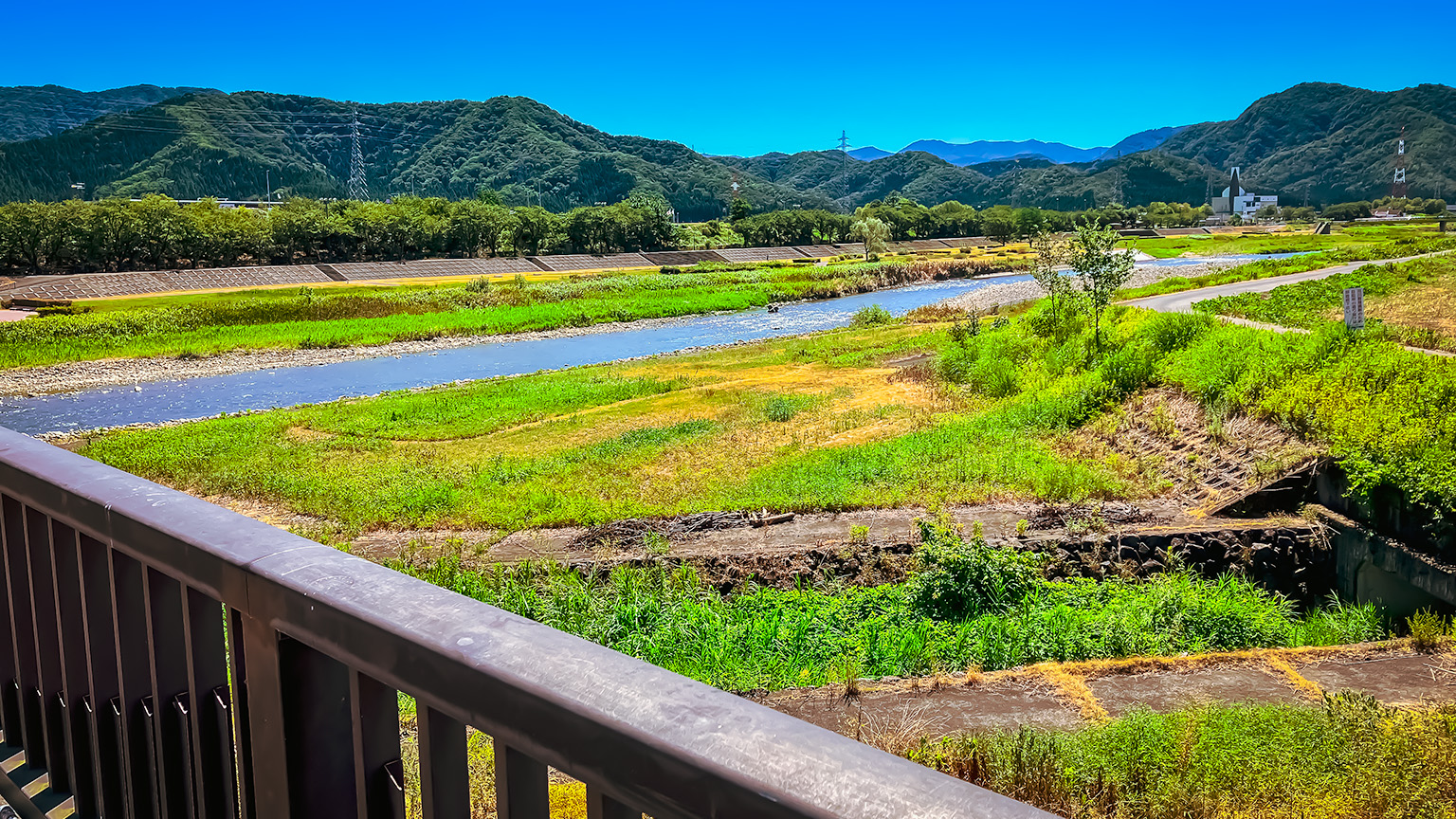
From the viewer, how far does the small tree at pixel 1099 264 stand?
23.8 metres

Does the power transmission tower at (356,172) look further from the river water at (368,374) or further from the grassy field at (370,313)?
the river water at (368,374)

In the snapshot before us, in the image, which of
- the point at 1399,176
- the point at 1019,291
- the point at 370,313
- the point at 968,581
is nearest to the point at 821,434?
the point at 968,581

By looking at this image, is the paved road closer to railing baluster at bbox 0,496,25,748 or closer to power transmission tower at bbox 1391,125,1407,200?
railing baluster at bbox 0,496,25,748

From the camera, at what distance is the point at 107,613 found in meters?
2.49

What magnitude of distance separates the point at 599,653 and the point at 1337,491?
15.0 metres

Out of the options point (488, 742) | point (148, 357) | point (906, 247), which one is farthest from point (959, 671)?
point (906, 247)

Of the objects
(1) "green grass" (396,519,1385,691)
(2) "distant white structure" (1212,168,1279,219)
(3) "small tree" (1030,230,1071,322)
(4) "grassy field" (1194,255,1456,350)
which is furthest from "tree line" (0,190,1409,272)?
(2) "distant white structure" (1212,168,1279,219)

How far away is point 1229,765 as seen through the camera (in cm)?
605

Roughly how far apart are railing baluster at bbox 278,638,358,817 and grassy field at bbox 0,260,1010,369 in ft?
140

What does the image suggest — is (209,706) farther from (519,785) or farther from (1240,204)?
(1240,204)

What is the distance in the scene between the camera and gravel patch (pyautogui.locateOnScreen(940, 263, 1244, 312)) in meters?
53.7

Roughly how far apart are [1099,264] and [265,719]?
24.8m

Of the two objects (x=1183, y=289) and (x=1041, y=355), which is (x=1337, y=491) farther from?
(x=1183, y=289)

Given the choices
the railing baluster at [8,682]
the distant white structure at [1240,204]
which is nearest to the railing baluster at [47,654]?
the railing baluster at [8,682]
